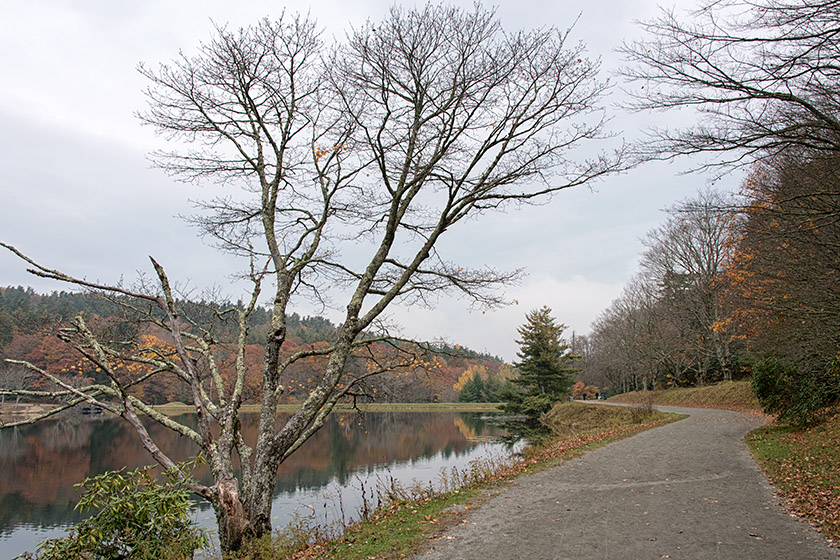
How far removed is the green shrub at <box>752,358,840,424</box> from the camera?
1231cm

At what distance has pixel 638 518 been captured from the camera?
6062 mm

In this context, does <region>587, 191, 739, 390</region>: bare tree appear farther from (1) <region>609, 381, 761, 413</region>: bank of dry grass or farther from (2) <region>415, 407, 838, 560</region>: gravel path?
(2) <region>415, 407, 838, 560</region>: gravel path

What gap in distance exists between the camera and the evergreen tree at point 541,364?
33.2m

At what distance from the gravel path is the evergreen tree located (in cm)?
2309

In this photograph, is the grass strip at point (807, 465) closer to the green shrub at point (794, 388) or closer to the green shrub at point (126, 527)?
the green shrub at point (794, 388)

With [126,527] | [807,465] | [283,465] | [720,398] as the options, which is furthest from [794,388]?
[283,465]

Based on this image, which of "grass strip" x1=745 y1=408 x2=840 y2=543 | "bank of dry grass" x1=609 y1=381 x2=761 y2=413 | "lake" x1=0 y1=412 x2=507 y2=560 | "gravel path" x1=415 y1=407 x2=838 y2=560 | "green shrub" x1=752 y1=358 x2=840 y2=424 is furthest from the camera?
"bank of dry grass" x1=609 y1=381 x2=761 y2=413

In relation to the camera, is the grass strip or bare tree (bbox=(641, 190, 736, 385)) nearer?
the grass strip

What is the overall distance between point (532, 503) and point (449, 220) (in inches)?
168

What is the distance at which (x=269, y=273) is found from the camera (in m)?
7.73

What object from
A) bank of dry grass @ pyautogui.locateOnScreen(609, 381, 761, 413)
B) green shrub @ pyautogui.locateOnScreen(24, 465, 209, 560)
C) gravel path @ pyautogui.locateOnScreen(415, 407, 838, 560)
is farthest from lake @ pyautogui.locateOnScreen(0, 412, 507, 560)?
bank of dry grass @ pyautogui.locateOnScreen(609, 381, 761, 413)

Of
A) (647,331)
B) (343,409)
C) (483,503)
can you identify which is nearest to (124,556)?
(343,409)

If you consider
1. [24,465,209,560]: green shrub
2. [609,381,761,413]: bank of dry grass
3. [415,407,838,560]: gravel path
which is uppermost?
[24,465,209,560]: green shrub

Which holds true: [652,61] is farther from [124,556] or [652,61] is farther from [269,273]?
[124,556]
